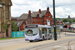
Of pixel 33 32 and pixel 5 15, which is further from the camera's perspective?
pixel 5 15

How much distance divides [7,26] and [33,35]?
2214cm

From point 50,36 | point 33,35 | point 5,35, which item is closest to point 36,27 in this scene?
point 33,35

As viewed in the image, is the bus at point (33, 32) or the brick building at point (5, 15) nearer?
the bus at point (33, 32)

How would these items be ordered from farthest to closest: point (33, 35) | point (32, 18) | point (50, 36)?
point (32, 18) < point (50, 36) < point (33, 35)

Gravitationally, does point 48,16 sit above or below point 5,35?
above

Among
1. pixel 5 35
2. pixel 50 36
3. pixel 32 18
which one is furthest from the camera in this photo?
pixel 32 18

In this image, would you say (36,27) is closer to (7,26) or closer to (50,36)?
(50,36)

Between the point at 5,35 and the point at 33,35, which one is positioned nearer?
the point at 33,35

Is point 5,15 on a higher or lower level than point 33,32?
higher

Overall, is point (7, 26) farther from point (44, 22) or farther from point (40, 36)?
point (44, 22)

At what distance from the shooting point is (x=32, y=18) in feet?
333

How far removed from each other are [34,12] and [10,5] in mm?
55434

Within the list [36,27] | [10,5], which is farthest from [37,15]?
[36,27]

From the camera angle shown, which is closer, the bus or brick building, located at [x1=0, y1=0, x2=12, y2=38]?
the bus
